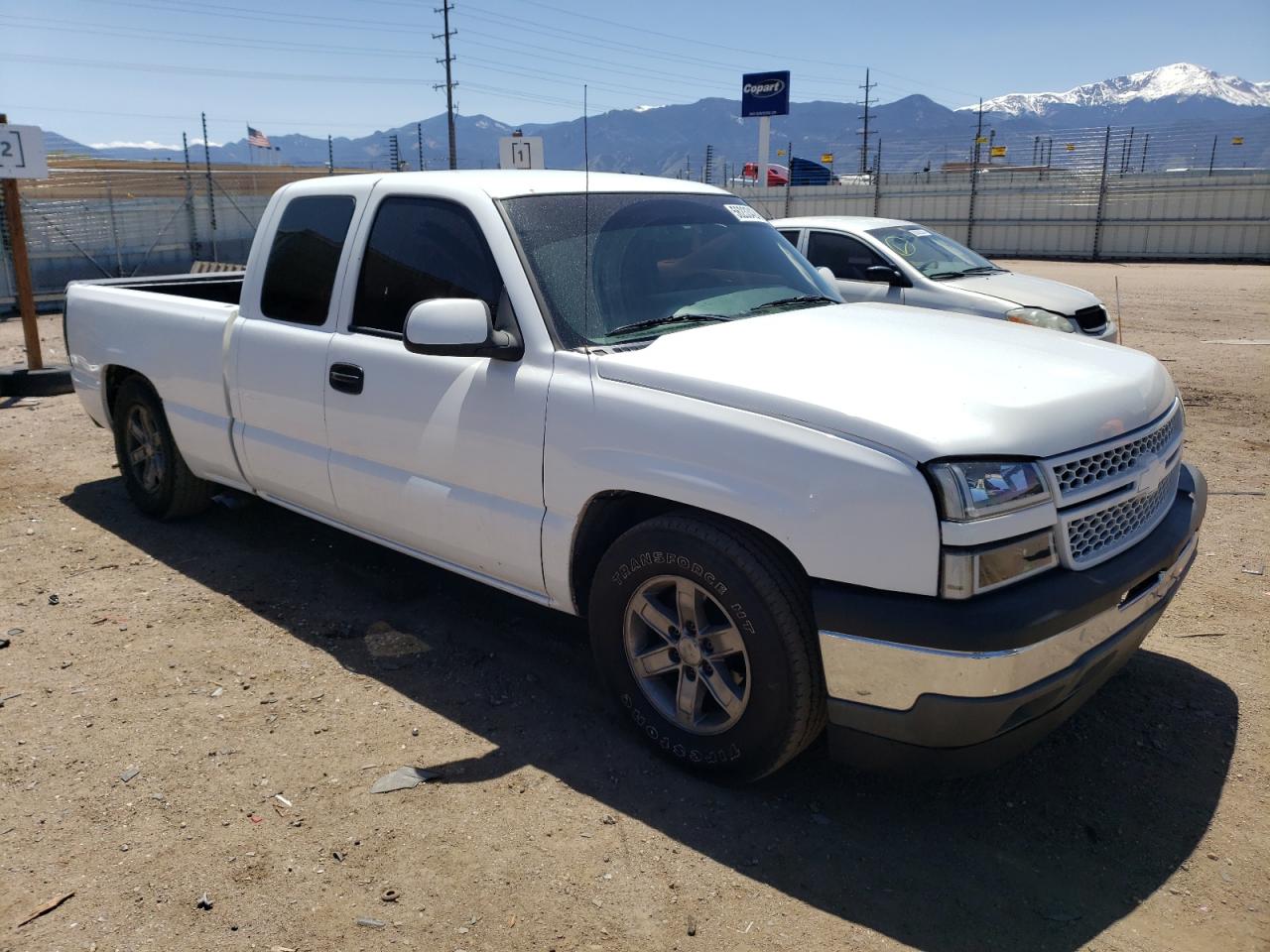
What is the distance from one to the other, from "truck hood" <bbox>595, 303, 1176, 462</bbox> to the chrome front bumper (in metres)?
0.52

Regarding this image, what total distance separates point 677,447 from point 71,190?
21.7m

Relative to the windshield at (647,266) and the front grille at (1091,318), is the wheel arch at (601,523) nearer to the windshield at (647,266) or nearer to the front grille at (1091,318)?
the windshield at (647,266)

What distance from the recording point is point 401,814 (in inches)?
128

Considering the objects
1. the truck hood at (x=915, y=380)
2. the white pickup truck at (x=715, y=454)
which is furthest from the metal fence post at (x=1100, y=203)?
the truck hood at (x=915, y=380)

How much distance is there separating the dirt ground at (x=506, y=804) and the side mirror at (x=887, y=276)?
16.4 feet

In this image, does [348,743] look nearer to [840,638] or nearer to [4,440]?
[840,638]

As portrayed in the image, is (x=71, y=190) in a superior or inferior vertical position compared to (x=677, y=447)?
superior

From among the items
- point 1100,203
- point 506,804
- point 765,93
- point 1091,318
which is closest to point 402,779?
point 506,804

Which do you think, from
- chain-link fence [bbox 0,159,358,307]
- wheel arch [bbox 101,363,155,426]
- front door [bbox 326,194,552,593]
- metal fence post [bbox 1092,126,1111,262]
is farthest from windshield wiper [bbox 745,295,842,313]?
metal fence post [bbox 1092,126,1111,262]

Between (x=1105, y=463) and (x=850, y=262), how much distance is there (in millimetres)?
7352

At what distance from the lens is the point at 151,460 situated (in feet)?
19.7

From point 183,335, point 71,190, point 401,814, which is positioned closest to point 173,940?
point 401,814

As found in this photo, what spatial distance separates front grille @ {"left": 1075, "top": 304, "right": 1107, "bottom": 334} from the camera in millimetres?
9398

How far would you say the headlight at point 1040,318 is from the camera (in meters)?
9.03
